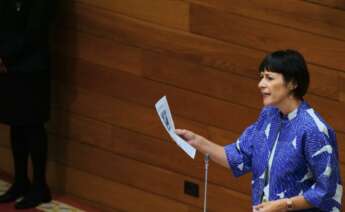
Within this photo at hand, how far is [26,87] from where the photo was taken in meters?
4.65

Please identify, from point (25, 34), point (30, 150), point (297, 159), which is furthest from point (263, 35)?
point (30, 150)

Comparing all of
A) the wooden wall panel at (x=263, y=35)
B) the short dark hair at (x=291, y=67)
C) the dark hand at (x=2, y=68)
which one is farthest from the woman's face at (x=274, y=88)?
the dark hand at (x=2, y=68)

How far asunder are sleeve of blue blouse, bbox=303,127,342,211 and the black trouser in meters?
2.14

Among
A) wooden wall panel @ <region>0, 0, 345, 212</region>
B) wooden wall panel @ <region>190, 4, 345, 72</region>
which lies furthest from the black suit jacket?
wooden wall panel @ <region>190, 4, 345, 72</region>

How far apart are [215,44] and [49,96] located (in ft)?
3.52

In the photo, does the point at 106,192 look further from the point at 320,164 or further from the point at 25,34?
the point at 320,164

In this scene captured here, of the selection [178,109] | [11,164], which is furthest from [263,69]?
[11,164]

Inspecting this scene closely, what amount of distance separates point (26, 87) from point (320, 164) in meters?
2.11

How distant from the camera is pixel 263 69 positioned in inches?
119

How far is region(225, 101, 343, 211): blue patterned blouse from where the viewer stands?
117 inches

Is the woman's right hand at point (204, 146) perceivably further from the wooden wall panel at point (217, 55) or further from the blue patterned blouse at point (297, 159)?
the wooden wall panel at point (217, 55)

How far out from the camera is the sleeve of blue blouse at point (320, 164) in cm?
296

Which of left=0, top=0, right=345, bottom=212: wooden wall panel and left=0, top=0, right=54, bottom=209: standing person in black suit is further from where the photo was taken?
left=0, top=0, right=54, bottom=209: standing person in black suit

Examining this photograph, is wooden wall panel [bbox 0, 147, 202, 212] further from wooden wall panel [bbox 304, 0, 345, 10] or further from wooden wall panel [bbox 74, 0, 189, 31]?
wooden wall panel [bbox 304, 0, 345, 10]
